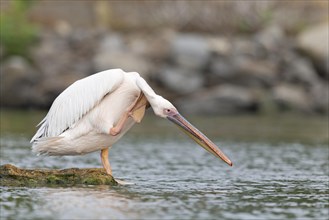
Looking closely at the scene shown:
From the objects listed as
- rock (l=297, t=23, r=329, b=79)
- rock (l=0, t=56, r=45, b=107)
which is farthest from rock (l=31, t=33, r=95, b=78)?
rock (l=297, t=23, r=329, b=79)

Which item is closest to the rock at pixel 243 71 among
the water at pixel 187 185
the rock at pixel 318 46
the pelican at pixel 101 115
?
the rock at pixel 318 46

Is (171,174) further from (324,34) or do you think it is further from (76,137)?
(324,34)

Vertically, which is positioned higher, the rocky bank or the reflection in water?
the rocky bank

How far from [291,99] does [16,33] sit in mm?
9975

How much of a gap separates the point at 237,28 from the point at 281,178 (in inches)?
988

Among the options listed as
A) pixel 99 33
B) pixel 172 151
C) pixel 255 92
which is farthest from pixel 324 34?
pixel 172 151

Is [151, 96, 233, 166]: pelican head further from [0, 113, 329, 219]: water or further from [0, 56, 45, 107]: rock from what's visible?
[0, 56, 45, 107]: rock

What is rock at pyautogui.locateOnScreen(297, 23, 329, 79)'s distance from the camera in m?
32.9

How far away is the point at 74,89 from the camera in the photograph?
471 inches

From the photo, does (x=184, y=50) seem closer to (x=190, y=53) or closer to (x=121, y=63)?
(x=190, y=53)

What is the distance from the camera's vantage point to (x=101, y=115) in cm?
1175

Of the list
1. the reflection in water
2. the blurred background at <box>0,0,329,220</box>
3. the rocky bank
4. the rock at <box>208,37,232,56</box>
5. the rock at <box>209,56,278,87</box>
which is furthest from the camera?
the rock at <box>208,37,232,56</box>

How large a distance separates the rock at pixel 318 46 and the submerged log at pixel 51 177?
72.8 feet

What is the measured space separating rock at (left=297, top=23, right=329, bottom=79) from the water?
13.3 meters
